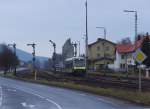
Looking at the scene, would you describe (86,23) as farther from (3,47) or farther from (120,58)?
(3,47)

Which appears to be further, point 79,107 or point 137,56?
point 137,56

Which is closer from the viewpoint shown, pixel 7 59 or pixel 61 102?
pixel 61 102

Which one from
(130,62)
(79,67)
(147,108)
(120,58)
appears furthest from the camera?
(120,58)

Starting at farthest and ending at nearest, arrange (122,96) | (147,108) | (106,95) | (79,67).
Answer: (79,67) < (106,95) < (122,96) < (147,108)

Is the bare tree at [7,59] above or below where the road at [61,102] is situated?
above

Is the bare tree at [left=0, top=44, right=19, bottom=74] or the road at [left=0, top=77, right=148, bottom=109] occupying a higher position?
the bare tree at [left=0, top=44, right=19, bottom=74]

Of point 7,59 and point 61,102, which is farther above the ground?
point 7,59

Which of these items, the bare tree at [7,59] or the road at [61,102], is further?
the bare tree at [7,59]

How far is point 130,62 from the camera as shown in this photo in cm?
12150

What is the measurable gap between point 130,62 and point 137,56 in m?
87.3

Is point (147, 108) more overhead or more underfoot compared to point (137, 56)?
more underfoot

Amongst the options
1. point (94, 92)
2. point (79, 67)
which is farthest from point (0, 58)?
point (94, 92)

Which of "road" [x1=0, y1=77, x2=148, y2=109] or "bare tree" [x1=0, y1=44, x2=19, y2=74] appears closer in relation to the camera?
"road" [x1=0, y1=77, x2=148, y2=109]

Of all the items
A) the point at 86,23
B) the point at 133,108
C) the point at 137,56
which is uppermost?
the point at 86,23
